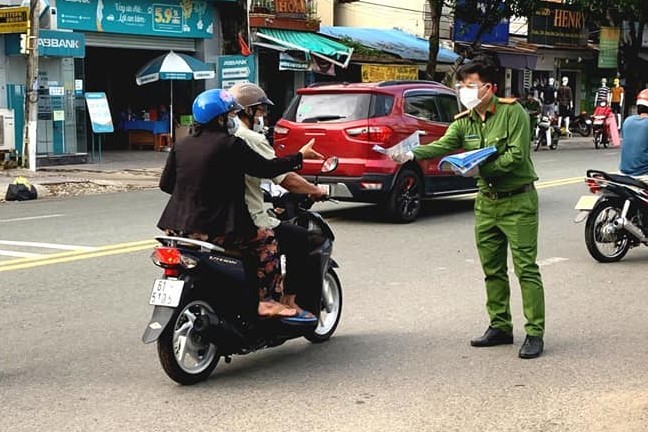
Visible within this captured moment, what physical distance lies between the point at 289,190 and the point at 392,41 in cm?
2524

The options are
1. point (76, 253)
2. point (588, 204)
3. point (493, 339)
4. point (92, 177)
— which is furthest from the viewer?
point (92, 177)

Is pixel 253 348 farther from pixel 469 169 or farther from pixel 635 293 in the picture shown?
pixel 635 293

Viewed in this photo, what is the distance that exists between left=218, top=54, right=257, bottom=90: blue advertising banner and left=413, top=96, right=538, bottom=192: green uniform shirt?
18.2 meters

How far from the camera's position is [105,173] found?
1945cm

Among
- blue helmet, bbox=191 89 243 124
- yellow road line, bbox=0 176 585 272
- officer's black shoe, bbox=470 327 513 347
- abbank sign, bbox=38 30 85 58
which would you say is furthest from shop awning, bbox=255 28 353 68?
blue helmet, bbox=191 89 243 124

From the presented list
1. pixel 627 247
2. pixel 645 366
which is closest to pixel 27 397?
pixel 645 366

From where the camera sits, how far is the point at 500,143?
228 inches

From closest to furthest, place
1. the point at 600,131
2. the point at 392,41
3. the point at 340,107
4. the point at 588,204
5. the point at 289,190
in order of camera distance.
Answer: the point at 289,190
the point at 588,204
the point at 340,107
the point at 600,131
the point at 392,41

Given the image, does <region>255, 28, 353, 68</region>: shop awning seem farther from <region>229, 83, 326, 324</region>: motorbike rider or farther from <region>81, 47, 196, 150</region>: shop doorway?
<region>229, 83, 326, 324</region>: motorbike rider

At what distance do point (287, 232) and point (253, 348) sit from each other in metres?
0.74

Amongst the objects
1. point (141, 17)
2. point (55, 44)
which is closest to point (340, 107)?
point (55, 44)

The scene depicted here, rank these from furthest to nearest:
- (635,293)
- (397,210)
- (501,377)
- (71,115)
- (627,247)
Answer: (71,115)
(397,210)
(627,247)
(635,293)
(501,377)

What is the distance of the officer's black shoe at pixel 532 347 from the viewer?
5.85 metres

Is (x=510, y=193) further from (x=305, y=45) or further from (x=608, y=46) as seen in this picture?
(x=608, y=46)
